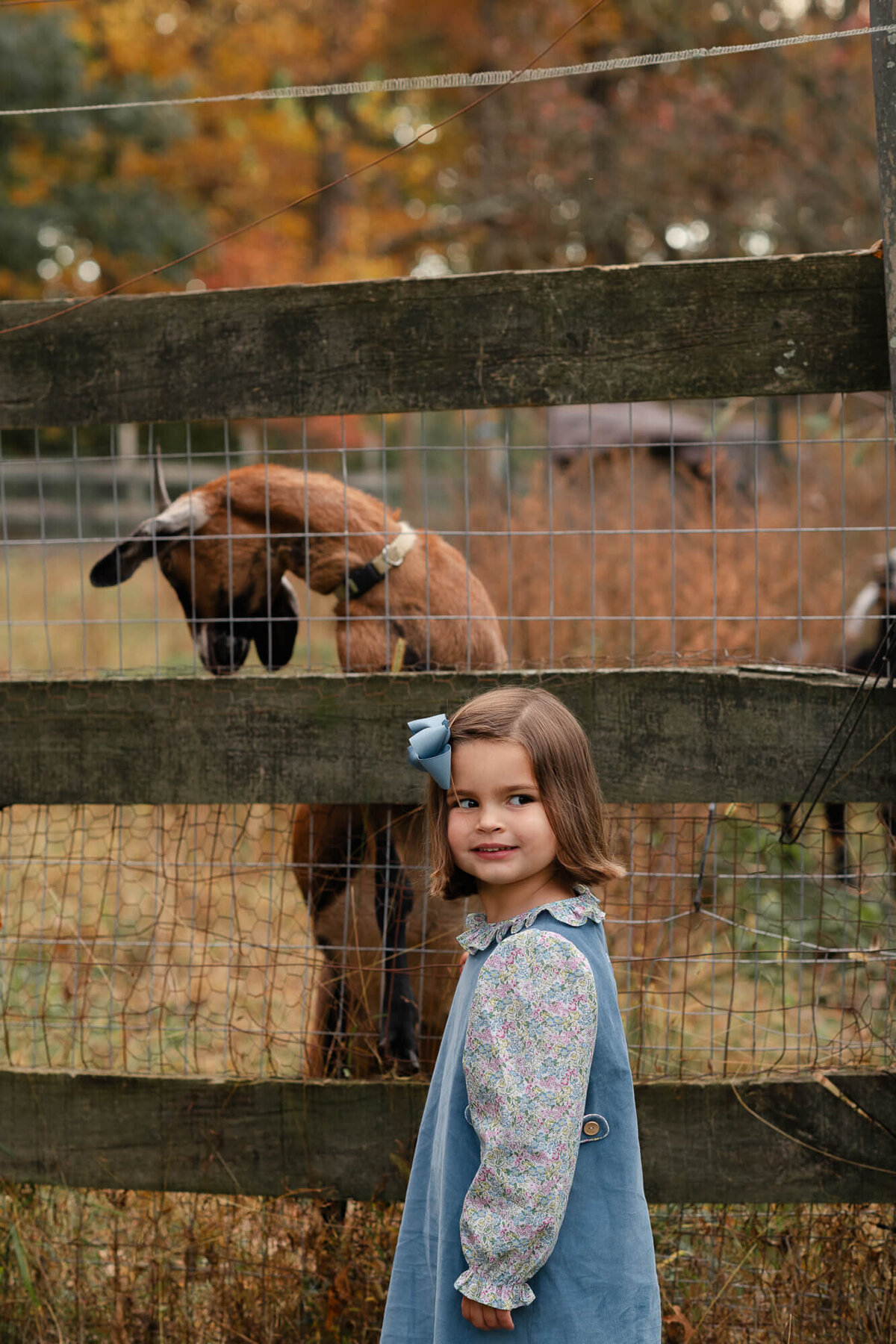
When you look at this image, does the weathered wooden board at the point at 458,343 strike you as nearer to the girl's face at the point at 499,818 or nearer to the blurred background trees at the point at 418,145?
the girl's face at the point at 499,818

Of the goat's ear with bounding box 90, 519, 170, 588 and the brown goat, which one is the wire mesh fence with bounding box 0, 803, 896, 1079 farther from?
the goat's ear with bounding box 90, 519, 170, 588

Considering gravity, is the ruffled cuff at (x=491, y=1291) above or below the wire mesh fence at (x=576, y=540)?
below

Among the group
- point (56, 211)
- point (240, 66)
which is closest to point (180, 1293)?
point (56, 211)

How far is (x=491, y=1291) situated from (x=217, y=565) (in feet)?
6.81

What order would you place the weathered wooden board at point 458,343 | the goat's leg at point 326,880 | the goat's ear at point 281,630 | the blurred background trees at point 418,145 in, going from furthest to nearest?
the blurred background trees at point 418,145 → the goat's ear at point 281,630 → the goat's leg at point 326,880 → the weathered wooden board at point 458,343

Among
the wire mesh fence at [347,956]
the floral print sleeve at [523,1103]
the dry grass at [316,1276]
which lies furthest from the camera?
the wire mesh fence at [347,956]

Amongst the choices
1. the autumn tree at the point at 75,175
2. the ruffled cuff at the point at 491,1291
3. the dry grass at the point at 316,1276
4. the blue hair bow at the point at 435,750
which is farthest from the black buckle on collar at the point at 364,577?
the autumn tree at the point at 75,175

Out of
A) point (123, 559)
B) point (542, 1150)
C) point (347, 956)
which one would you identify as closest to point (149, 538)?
point (123, 559)

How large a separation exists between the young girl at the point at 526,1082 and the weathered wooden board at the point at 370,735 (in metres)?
0.67

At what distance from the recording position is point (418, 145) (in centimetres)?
2389

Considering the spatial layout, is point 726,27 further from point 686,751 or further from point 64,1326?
point 64,1326

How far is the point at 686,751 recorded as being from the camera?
2547 mm

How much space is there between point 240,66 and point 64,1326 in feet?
89.4

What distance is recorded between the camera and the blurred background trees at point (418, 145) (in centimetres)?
1380
